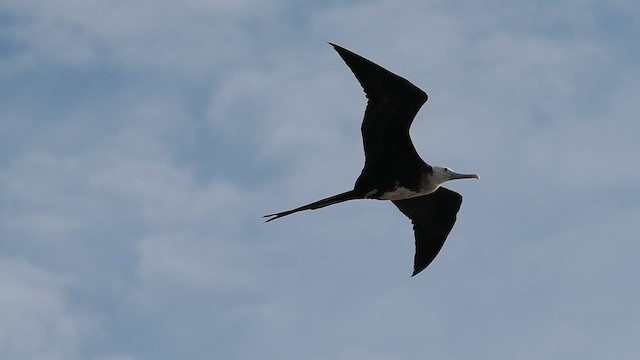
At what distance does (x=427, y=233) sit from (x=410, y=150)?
1.34 m

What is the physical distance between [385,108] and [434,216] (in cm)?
190

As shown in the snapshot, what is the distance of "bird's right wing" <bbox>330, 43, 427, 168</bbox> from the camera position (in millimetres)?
10183

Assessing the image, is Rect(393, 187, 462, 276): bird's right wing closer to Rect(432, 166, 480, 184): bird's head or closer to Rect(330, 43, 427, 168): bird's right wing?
Rect(432, 166, 480, 184): bird's head

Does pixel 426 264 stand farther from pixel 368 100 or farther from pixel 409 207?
pixel 368 100

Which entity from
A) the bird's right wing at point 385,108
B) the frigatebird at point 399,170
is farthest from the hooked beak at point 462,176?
the bird's right wing at point 385,108

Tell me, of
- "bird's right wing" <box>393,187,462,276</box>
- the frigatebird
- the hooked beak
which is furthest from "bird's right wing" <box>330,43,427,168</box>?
"bird's right wing" <box>393,187,462,276</box>

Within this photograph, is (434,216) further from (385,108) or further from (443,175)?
(385,108)

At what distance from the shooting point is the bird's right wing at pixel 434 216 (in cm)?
1209

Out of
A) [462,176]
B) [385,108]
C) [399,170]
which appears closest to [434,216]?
[462,176]

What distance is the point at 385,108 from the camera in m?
10.6

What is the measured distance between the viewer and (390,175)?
11.2 meters

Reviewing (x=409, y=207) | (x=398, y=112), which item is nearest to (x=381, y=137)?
(x=398, y=112)

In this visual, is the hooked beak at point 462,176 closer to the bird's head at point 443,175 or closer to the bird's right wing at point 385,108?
the bird's head at point 443,175

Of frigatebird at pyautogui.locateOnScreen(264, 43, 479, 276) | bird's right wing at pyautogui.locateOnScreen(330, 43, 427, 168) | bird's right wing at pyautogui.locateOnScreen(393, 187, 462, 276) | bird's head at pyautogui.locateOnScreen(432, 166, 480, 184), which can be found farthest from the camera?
bird's right wing at pyautogui.locateOnScreen(393, 187, 462, 276)
